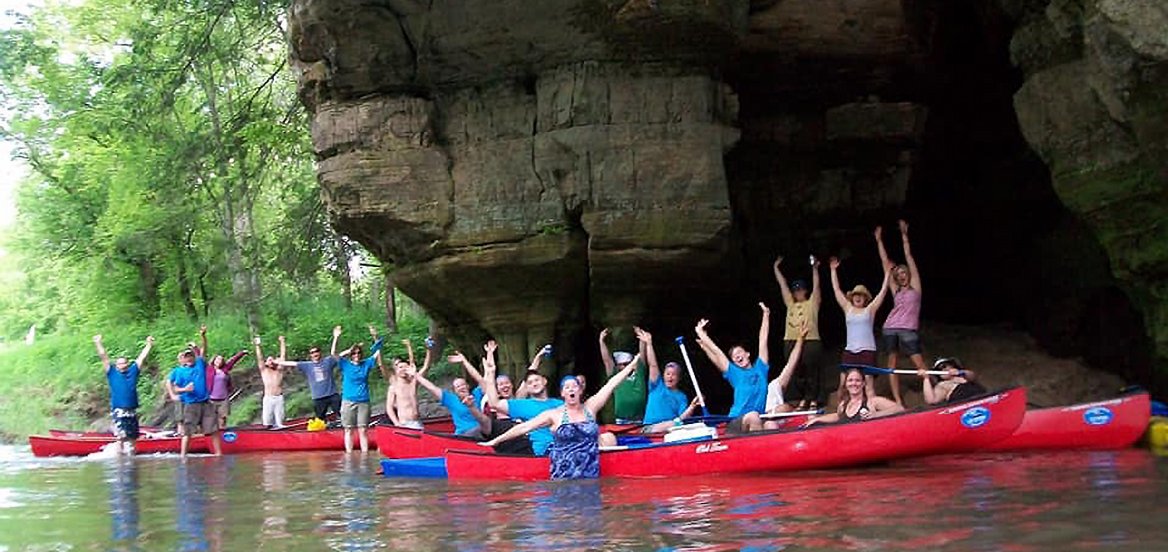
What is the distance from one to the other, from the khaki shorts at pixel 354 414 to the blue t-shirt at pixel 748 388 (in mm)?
5859

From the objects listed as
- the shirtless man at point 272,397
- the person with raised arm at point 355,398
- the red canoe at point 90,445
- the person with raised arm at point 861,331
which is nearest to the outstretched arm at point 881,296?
the person with raised arm at point 861,331

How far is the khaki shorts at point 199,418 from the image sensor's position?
1433 cm

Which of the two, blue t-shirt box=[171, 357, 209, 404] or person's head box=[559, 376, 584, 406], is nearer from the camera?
person's head box=[559, 376, 584, 406]

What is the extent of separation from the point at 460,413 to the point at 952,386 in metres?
5.02

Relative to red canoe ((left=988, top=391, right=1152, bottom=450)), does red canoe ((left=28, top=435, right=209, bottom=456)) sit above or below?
above

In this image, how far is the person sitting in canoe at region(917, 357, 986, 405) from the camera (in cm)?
909

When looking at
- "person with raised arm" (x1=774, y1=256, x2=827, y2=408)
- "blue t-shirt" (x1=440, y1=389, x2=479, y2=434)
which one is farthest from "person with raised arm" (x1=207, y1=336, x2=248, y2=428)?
"person with raised arm" (x1=774, y1=256, x2=827, y2=408)

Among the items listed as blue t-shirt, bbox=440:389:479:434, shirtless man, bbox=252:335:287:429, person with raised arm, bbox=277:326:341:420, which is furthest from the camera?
shirtless man, bbox=252:335:287:429

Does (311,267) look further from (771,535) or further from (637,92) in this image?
Result: (771,535)

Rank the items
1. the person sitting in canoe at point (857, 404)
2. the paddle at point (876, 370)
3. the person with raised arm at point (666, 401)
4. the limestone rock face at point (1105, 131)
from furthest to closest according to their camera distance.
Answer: the person with raised arm at point (666, 401) < the limestone rock face at point (1105, 131) < the paddle at point (876, 370) < the person sitting in canoe at point (857, 404)

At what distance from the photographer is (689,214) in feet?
42.4

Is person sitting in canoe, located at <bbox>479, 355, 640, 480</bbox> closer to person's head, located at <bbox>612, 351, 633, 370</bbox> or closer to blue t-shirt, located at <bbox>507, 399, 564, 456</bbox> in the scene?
blue t-shirt, located at <bbox>507, 399, 564, 456</bbox>

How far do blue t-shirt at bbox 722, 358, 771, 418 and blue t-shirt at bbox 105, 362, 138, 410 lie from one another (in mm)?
8010

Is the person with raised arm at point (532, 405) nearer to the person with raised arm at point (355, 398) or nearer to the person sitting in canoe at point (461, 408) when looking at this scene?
the person sitting in canoe at point (461, 408)
